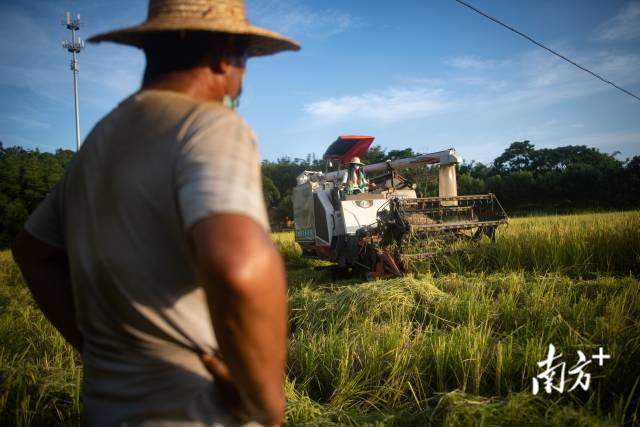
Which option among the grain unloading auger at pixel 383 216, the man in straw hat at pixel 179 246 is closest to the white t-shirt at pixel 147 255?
the man in straw hat at pixel 179 246

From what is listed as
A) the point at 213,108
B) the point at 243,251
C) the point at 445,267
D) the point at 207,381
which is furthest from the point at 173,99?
the point at 445,267

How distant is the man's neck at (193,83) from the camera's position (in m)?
0.93

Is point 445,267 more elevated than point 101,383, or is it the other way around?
point 101,383

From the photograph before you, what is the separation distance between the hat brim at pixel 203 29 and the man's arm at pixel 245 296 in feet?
1.51

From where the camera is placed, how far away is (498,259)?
247 inches

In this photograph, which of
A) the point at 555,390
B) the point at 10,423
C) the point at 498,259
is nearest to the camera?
the point at 10,423

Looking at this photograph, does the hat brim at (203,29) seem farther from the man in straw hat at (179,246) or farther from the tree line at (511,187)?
the tree line at (511,187)

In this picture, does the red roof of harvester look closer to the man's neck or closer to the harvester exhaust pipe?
the harvester exhaust pipe

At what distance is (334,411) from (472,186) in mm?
34115

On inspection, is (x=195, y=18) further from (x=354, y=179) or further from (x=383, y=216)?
(x=354, y=179)

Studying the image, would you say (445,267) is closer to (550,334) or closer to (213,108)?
(550,334)

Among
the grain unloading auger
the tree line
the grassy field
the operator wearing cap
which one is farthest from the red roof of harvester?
the tree line

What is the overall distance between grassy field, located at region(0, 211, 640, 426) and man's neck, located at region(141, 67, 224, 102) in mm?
1800

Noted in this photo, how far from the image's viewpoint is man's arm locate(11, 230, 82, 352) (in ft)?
3.68
